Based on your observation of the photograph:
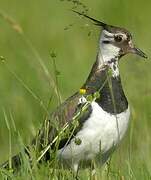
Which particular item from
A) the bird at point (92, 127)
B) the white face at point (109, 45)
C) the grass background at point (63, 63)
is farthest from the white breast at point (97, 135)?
the white face at point (109, 45)

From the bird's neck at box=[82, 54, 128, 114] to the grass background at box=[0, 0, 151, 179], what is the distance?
18 centimetres

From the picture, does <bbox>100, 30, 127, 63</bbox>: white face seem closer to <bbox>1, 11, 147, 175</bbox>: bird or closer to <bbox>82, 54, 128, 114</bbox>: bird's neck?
<bbox>82, 54, 128, 114</bbox>: bird's neck

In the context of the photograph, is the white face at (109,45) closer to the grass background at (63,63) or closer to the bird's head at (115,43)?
the bird's head at (115,43)

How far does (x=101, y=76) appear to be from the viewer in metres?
8.59

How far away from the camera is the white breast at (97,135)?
8070mm

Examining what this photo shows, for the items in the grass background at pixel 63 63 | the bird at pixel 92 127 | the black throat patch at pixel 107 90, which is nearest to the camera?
the bird at pixel 92 127

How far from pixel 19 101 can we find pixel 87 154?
12.5ft

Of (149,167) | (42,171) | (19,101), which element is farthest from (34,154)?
(19,101)

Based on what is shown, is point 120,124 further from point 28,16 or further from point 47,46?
point 28,16

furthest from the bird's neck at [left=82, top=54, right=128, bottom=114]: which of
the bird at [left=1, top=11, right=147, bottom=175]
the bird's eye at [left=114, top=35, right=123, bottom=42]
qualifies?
the bird's eye at [left=114, top=35, right=123, bottom=42]

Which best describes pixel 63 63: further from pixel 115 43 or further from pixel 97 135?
pixel 97 135

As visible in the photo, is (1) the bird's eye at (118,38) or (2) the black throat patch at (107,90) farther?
(1) the bird's eye at (118,38)

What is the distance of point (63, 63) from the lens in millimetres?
13758

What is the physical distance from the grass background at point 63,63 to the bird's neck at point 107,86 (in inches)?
7.2
